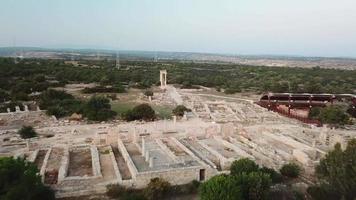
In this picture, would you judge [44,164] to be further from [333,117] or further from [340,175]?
[333,117]

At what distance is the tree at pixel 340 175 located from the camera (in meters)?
13.4

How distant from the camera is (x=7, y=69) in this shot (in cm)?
6184

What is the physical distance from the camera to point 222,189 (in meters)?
12.8

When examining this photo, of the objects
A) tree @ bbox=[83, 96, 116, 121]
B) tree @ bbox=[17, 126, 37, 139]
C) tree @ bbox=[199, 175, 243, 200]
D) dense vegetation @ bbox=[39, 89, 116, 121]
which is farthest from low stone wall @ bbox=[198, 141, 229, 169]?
dense vegetation @ bbox=[39, 89, 116, 121]

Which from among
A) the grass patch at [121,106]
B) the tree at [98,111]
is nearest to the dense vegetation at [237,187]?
the tree at [98,111]

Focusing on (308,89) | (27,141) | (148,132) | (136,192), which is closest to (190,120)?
(148,132)

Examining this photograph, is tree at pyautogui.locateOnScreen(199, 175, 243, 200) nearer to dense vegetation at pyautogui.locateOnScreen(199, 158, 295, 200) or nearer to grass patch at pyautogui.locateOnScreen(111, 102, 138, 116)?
dense vegetation at pyautogui.locateOnScreen(199, 158, 295, 200)

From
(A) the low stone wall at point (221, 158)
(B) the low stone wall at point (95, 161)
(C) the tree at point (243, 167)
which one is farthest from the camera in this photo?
(A) the low stone wall at point (221, 158)

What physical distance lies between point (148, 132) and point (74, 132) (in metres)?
5.43

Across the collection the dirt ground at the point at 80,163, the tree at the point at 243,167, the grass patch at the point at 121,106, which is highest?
the tree at the point at 243,167

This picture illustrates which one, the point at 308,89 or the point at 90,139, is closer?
the point at 90,139

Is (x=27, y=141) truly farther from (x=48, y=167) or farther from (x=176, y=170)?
(x=176, y=170)

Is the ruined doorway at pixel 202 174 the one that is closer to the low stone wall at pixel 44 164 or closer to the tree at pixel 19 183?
the tree at pixel 19 183

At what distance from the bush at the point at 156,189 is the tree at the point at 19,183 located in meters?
3.75
